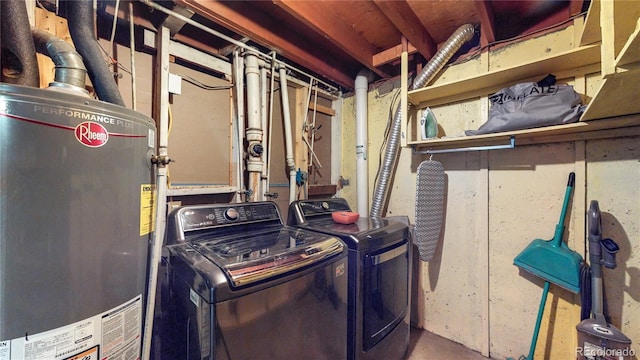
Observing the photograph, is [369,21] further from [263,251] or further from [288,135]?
[263,251]

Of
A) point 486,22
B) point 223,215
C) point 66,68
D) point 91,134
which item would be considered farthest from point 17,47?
point 486,22

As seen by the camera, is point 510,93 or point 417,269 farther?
point 417,269

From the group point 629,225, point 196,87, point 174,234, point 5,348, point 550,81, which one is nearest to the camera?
point 5,348

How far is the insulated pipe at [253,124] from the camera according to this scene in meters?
1.78

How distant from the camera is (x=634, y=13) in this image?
938 millimetres

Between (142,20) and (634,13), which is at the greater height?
(142,20)

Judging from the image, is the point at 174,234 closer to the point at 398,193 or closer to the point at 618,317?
the point at 398,193

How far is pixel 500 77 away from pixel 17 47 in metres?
2.32

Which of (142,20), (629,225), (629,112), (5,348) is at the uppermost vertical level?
(142,20)

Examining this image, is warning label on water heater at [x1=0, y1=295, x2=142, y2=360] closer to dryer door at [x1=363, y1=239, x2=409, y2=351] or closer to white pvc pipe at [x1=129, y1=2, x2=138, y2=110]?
dryer door at [x1=363, y1=239, x2=409, y2=351]

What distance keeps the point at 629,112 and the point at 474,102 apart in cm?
83

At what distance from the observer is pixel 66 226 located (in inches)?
25.8

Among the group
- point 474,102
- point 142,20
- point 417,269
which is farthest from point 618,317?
point 142,20

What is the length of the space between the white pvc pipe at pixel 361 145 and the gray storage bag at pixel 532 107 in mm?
985
